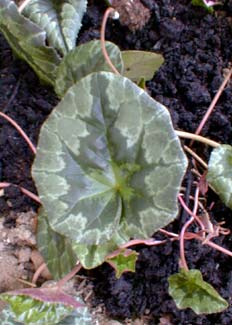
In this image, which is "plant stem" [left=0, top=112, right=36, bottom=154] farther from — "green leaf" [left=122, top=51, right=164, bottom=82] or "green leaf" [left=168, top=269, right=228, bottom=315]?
"green leaf" [left=168, top=269, right=228, bottom=315]

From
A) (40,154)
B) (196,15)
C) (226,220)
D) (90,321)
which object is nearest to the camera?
(40,154)

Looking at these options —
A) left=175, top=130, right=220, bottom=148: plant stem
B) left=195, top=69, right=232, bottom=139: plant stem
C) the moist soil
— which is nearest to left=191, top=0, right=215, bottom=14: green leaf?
the moist soil

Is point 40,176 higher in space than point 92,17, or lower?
lower

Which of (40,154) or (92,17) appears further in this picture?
(92,17)

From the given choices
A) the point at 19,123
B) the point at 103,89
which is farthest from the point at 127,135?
the point at 19,123

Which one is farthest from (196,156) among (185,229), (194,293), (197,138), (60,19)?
(60,19)

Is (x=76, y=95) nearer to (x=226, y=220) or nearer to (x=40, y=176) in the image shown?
(x=40, y=176)

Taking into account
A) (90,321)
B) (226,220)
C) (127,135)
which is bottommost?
(90,321)
